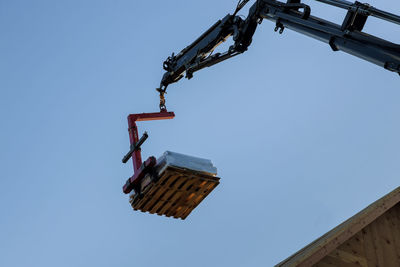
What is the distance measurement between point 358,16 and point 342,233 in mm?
3362

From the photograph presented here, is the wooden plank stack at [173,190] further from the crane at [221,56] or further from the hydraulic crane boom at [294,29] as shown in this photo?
the hydraulic crane boom at [294,29]

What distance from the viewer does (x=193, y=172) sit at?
30.9 feet

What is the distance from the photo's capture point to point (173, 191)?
9.89 metres

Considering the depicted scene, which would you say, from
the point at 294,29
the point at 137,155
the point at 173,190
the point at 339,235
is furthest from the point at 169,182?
the point at 294,29

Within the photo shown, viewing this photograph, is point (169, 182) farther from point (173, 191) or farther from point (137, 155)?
point (137, 155)

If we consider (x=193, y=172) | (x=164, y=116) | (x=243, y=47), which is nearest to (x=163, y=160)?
(x=193, y=172)

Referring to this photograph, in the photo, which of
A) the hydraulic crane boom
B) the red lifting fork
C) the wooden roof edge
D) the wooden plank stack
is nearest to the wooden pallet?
the wooden plank stack

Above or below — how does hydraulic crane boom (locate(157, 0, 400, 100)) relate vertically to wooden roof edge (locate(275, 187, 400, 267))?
above

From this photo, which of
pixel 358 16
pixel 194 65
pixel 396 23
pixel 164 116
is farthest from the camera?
pixel 194 65

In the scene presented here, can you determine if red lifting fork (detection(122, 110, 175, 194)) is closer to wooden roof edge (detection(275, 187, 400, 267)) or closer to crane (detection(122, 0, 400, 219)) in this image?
crane (detection(122, 0, 400, 219))

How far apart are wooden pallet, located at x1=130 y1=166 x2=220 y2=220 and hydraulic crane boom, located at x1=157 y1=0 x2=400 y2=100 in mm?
3181

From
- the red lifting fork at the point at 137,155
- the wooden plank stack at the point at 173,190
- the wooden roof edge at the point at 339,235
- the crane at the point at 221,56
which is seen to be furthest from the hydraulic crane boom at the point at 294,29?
the wooden plank stack at the point at 173,190

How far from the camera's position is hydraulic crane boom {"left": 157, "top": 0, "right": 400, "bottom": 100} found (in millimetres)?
7785

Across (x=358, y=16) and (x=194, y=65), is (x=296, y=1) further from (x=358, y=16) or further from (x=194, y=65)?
(x=194, y=65)
